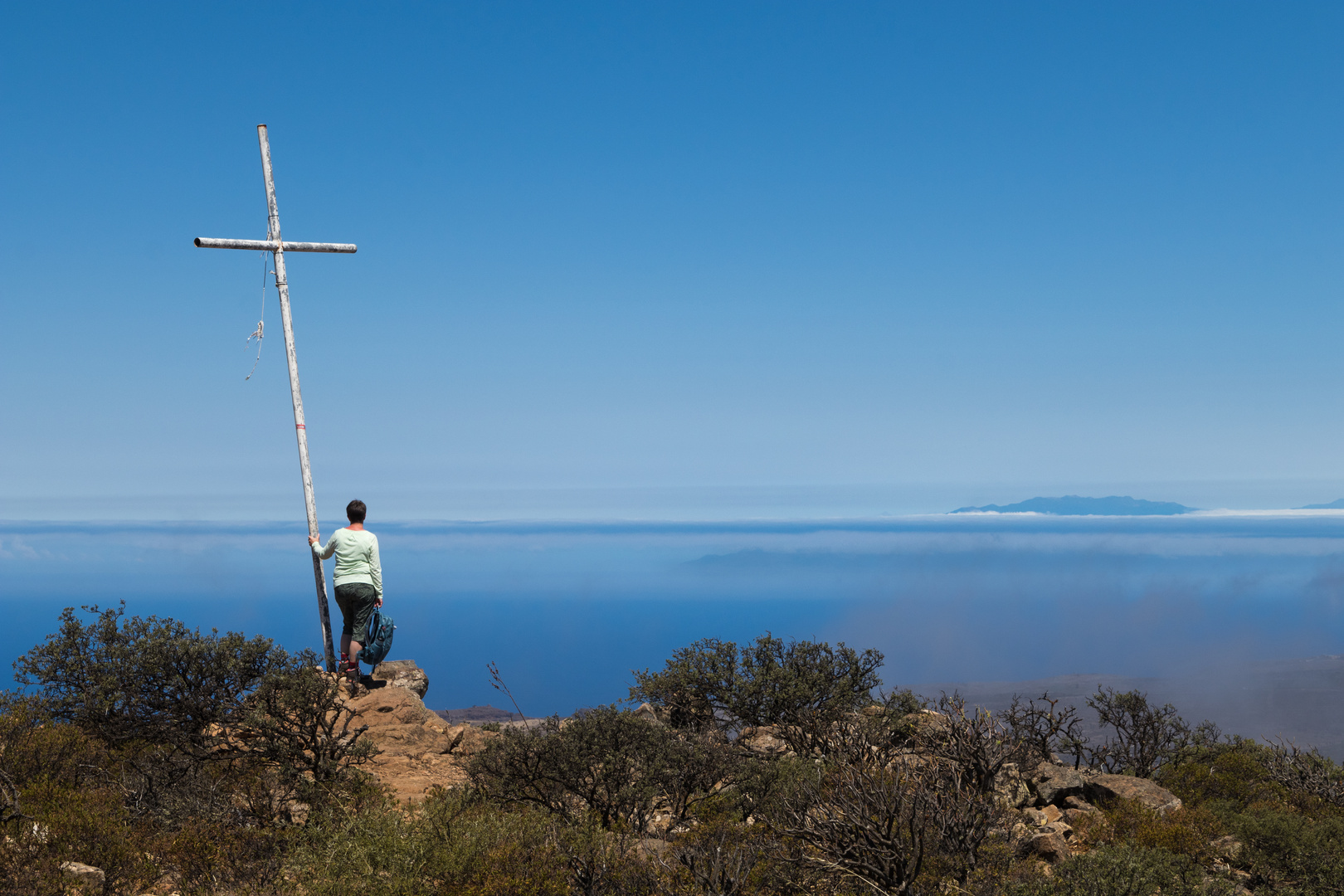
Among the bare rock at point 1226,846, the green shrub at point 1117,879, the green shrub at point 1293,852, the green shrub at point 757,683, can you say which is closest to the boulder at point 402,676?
the green shrub at point 757,683

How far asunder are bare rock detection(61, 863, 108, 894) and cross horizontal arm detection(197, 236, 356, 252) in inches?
460

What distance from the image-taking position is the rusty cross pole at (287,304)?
51.5 feet

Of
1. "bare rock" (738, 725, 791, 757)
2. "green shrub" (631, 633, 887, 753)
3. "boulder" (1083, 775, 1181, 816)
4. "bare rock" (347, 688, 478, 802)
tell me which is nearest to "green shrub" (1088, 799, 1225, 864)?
"boulder" (1083, 775, 1181, 816)

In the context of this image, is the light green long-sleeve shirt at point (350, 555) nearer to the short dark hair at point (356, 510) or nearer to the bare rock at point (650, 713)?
the short dark hair at point (356, 510)

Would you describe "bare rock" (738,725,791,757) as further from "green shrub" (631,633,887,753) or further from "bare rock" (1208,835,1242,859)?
"bare rock" (1208,835,1242,859)

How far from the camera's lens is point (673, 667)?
1855 cm

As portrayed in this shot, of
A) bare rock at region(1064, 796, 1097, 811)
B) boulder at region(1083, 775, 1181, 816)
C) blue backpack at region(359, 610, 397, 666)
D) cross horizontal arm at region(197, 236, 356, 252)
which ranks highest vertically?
cross horizontal arm at region(197, 236, 356, 252)

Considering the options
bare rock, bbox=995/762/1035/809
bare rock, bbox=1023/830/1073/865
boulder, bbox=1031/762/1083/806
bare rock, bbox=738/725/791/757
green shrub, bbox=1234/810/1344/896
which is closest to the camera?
green shrub, bbox=1234/810/1344/896

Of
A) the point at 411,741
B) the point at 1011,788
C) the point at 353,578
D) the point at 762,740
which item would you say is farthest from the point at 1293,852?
the point at 353,578

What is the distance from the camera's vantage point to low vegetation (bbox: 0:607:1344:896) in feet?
28.4

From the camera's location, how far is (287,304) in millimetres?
16672

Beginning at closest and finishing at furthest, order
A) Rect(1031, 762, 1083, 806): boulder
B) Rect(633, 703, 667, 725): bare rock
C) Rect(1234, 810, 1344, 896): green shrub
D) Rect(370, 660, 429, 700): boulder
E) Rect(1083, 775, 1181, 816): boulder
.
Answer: Rect(1234, 810, 1344, 896): green shrub < Rect(1083, 775, 1181, 816): boulder < Rect(1031, 762, 1083, 806): boulder < Rect(633, 703, 667, 725): bare rock < Rect(370, 660, 429, 700): boulder

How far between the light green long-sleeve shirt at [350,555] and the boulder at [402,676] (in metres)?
2.68

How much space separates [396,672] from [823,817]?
11.6 meters
